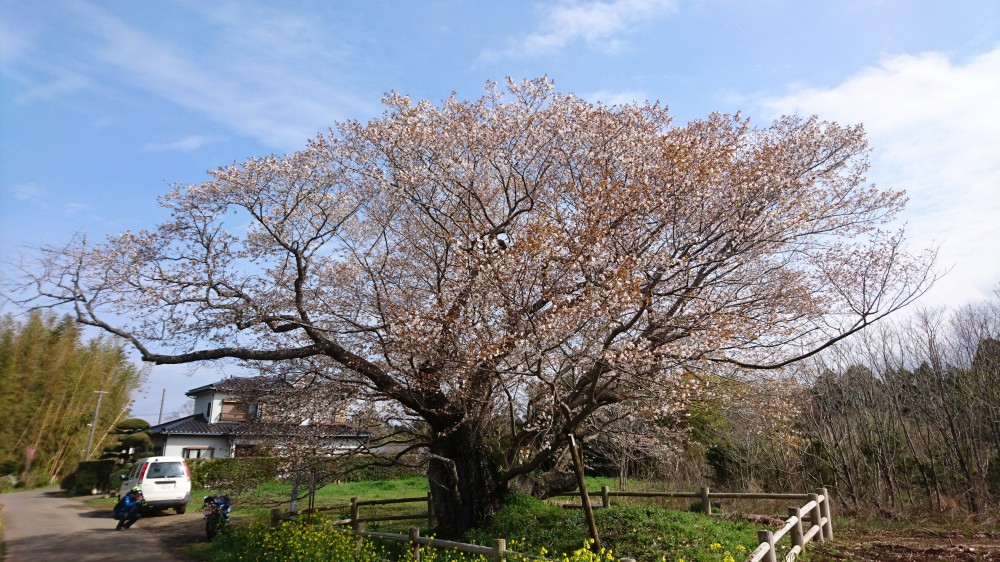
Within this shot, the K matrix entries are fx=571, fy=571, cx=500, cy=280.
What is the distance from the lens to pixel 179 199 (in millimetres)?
8930

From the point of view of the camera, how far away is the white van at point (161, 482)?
50.0 feet

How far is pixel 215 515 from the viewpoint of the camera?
1190cm

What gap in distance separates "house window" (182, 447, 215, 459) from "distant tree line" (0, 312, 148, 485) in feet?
15.9

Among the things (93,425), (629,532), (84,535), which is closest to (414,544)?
(629,532)

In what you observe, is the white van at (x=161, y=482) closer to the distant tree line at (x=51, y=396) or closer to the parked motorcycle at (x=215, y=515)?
the parked motorcycle at (x=215, y=515)

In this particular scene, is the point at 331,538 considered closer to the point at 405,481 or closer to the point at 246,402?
the point at 246,402

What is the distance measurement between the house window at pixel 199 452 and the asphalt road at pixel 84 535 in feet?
27.3

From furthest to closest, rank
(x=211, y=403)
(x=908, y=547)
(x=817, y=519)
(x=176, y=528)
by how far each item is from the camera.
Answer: (x=211, y=403), (x=176, y=528), (x=817, y=519), (x=908, y=547)

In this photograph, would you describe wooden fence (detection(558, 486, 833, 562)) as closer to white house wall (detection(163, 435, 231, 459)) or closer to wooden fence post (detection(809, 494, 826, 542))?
wooden fence post (detection(809, 494, 826, 542))

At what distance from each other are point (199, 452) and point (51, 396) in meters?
6.67

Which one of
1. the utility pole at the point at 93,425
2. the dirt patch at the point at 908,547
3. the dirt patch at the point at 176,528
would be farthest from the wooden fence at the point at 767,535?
the utility pole at the point at 93,425


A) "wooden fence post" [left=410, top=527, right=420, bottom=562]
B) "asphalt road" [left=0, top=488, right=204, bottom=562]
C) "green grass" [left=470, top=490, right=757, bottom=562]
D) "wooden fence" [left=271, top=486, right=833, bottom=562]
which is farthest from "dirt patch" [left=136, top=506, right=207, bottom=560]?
"green grass" [left=470, top=490, right=757, bottom=562]

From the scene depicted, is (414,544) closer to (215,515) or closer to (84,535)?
(215,515)

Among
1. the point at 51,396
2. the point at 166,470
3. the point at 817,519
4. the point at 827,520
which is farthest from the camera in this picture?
the point at 51,396
